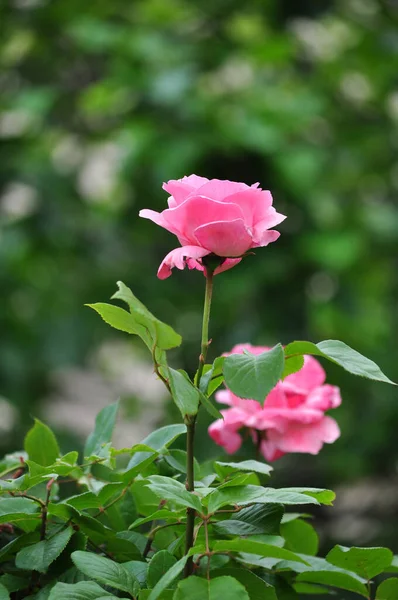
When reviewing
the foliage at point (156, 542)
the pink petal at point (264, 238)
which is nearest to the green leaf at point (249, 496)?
the foliage at point (156, 542)

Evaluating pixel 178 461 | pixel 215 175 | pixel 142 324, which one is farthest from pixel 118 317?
pixel 215 175

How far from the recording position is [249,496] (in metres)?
0.33

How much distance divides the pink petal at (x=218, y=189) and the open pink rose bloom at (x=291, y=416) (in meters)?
Result: 0.14

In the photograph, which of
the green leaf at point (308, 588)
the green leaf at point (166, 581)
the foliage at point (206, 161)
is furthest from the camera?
the foliage at point (206, 161)

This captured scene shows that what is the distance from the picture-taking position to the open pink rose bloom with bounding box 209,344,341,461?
49 cm

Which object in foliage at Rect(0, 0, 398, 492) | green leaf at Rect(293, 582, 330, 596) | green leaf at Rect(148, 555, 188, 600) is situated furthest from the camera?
foliage at Rect(0, 0, 398, 492)

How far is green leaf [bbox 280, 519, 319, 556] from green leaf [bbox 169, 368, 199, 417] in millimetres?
156

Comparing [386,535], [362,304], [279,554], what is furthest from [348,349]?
[362,304]

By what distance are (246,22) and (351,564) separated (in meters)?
1.83

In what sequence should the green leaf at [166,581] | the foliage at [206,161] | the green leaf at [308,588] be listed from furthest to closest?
the foliage at [206,161] → the green leaf at [308,588] → the green leaf at [166,581]

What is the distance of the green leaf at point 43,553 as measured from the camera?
345 millimetres

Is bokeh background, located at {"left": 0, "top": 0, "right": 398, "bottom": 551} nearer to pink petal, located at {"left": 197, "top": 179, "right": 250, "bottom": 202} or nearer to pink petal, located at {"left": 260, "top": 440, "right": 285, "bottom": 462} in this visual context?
pink petal, located at {"left": 260, "top": 440, "right": 285, "bottom": 462}

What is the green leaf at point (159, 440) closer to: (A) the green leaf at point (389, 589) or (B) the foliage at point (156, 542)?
(B) the foliage at point (156, 542)

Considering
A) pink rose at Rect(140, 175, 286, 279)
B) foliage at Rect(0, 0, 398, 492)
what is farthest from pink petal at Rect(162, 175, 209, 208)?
foliage at Rect(0, 0, 398, 492)
